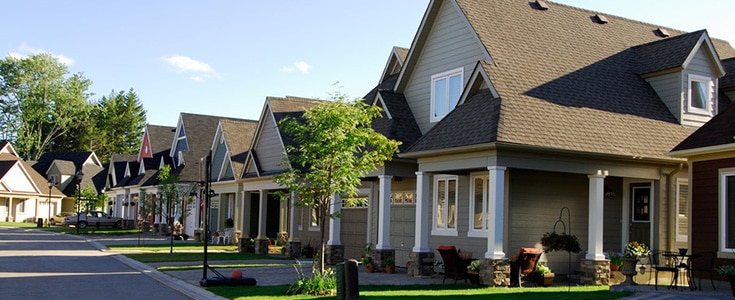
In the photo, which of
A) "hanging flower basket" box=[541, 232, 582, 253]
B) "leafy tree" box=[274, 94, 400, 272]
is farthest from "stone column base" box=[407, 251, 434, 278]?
"leafy tree" box=[274, 94, 400, 272]

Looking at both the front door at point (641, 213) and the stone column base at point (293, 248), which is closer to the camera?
the front door at point (641, 213)

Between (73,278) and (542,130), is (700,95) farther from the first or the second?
(73,278)

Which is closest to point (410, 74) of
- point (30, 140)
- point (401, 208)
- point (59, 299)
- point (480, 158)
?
point (401, 208)

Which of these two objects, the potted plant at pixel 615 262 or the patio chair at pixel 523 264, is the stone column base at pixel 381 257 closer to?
the patio chair at pixel 523 264

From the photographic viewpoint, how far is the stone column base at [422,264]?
67.4 feet

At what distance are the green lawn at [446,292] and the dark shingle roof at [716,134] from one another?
12.7 feet

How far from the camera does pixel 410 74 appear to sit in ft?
81.4

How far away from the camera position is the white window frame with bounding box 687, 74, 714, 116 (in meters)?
22.4

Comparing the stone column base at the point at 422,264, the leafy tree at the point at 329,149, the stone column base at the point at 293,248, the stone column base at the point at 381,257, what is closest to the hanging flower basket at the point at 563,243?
the stone column base at the point at 422,264

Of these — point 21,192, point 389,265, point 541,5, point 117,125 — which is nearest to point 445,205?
point 389,265

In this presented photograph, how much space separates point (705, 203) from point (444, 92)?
8.20 m

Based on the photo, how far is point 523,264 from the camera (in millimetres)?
18422

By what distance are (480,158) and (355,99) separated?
10.9 ft

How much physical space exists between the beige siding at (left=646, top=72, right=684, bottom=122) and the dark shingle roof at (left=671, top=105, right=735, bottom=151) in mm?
3723
